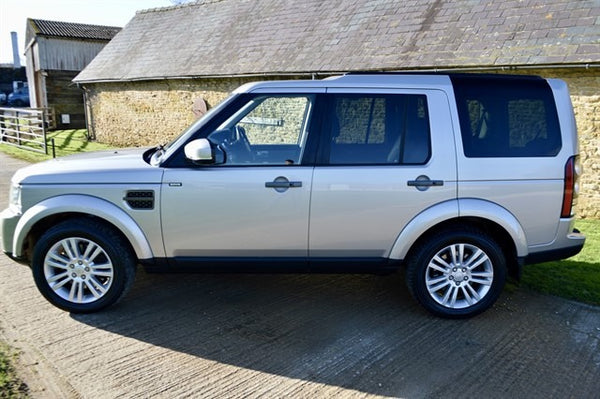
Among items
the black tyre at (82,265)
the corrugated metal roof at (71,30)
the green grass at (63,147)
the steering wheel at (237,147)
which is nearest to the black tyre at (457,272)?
the steering wheel at (237,147)

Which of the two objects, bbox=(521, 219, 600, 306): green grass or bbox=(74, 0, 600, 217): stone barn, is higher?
bbox=(74, 0, 600, 217): stone barn

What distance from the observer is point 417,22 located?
11961 mm

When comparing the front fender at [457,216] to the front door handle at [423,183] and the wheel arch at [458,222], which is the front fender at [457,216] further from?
the front door handle at [423,183]

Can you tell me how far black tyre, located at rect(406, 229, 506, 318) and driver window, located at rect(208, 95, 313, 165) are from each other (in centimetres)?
142

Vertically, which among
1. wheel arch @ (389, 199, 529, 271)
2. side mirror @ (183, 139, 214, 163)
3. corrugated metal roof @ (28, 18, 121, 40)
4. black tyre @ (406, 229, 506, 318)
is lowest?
black tyre @ (406, 229, 506, 318)

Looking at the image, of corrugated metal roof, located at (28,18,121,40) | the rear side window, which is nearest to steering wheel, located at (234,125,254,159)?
the rear side window

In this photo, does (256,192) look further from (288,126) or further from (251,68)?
(251,68)

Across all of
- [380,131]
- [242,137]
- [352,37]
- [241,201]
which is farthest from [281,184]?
[352,37]

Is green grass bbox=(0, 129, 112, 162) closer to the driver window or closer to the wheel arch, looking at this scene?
the driver window

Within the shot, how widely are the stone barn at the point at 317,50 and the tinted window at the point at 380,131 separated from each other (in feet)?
19.7

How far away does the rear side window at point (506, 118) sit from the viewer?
410 centimetres

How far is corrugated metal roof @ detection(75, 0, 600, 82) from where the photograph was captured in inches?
374

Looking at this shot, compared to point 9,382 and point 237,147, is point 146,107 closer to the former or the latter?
point 237,147

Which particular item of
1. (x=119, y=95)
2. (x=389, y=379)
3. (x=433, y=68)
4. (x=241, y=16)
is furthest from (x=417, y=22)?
(x=119, y=95)
